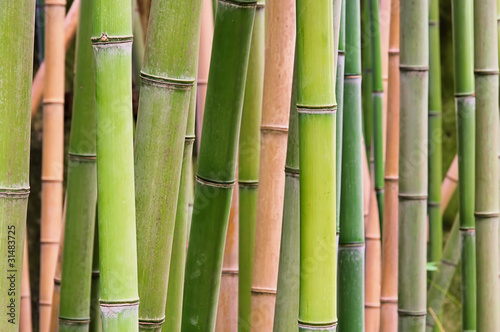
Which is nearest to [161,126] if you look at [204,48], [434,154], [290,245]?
[290,245]

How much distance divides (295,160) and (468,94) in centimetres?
41

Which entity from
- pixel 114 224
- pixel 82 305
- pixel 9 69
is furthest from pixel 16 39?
pixel 82 305

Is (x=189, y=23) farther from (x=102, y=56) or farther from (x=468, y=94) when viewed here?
(x=468, y=94)

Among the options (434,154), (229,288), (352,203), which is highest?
(434,154)

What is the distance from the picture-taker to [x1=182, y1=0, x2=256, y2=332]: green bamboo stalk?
22.2 inches

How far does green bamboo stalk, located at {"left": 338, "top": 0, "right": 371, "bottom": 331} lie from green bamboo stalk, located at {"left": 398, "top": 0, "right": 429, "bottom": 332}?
11 cm

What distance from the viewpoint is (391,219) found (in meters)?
1.11

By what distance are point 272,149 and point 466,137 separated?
335 mm

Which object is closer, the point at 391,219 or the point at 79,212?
the point at 79,212

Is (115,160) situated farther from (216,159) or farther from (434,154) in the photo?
(434,154)

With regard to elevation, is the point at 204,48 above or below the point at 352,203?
above

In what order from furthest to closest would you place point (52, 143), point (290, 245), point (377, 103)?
point (377, 103) → point (52, 143) → point (290, 245)

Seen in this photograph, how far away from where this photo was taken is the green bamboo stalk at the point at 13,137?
0.44m

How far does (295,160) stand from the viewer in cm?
59
